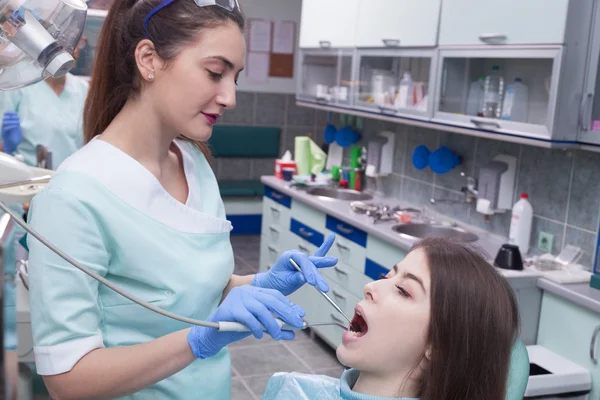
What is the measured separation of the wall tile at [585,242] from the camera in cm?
265

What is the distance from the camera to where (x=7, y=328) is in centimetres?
39

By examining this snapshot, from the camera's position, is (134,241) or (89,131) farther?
(89,131)

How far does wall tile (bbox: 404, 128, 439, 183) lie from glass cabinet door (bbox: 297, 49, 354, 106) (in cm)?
43

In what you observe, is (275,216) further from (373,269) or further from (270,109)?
(270,109)

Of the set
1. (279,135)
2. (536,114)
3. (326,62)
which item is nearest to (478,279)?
(536,114)

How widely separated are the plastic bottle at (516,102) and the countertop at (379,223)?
1.77 feet

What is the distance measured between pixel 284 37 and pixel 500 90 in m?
Result: 3.85

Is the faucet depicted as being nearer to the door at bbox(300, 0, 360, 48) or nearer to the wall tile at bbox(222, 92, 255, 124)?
the door at bbox(300, 0, 360, 48)

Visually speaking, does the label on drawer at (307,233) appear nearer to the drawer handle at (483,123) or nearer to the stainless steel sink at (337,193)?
the stainless steel sink at (337,193)

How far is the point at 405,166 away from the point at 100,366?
9.68 ft

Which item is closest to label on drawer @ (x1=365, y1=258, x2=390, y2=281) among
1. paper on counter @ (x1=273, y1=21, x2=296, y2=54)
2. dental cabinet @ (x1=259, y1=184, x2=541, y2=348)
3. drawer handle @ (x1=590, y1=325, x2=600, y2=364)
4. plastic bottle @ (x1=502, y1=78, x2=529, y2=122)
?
dental cabinet @ (x1=259, y1=184, x2=541, y2=348)

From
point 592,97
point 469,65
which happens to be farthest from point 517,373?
point 469,65

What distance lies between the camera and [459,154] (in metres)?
3.41

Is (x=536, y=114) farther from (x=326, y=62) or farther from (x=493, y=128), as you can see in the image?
(x=326, y=62)
